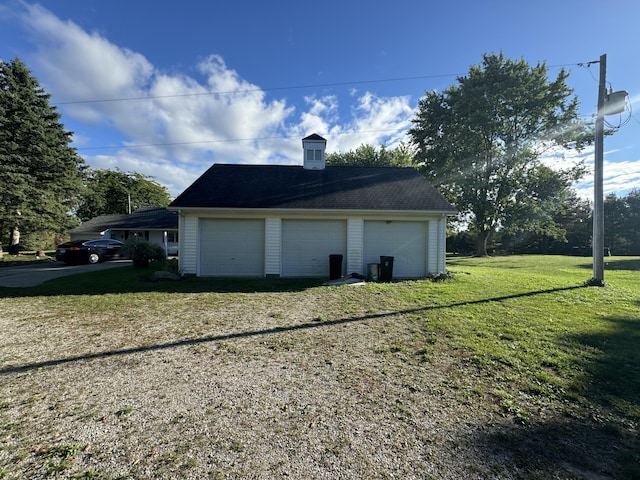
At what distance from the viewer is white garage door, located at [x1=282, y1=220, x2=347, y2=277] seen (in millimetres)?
10914

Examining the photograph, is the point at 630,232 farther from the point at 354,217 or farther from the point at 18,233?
the point at 18,233

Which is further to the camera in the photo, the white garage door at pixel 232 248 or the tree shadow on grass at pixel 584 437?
the white garage door at pixel 232 248

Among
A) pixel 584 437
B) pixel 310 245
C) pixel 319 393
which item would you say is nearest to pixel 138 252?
pixel 310 245

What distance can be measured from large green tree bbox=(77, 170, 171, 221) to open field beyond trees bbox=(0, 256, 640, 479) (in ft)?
119

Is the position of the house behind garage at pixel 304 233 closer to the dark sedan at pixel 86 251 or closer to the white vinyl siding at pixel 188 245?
the white vinyl siding at pixel 188 245

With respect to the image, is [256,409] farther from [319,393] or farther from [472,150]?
[472,150]

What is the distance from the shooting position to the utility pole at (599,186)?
29.8 feet

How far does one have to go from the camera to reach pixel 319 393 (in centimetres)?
305

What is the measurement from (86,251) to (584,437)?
21114mm

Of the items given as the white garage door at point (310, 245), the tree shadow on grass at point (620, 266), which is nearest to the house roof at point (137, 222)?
the white garage door at point (310, 245)

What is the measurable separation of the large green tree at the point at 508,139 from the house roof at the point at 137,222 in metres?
23.1

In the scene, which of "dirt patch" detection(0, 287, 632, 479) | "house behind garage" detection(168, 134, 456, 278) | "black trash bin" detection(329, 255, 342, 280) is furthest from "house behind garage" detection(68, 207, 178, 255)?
"dirt patch" detection(0, 287, 632, 479)

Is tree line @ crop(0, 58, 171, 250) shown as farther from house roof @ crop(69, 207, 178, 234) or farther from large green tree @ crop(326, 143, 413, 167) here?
large green tree @ crop(326, 143, 413, 167)

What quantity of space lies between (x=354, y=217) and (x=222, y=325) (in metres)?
6.80
